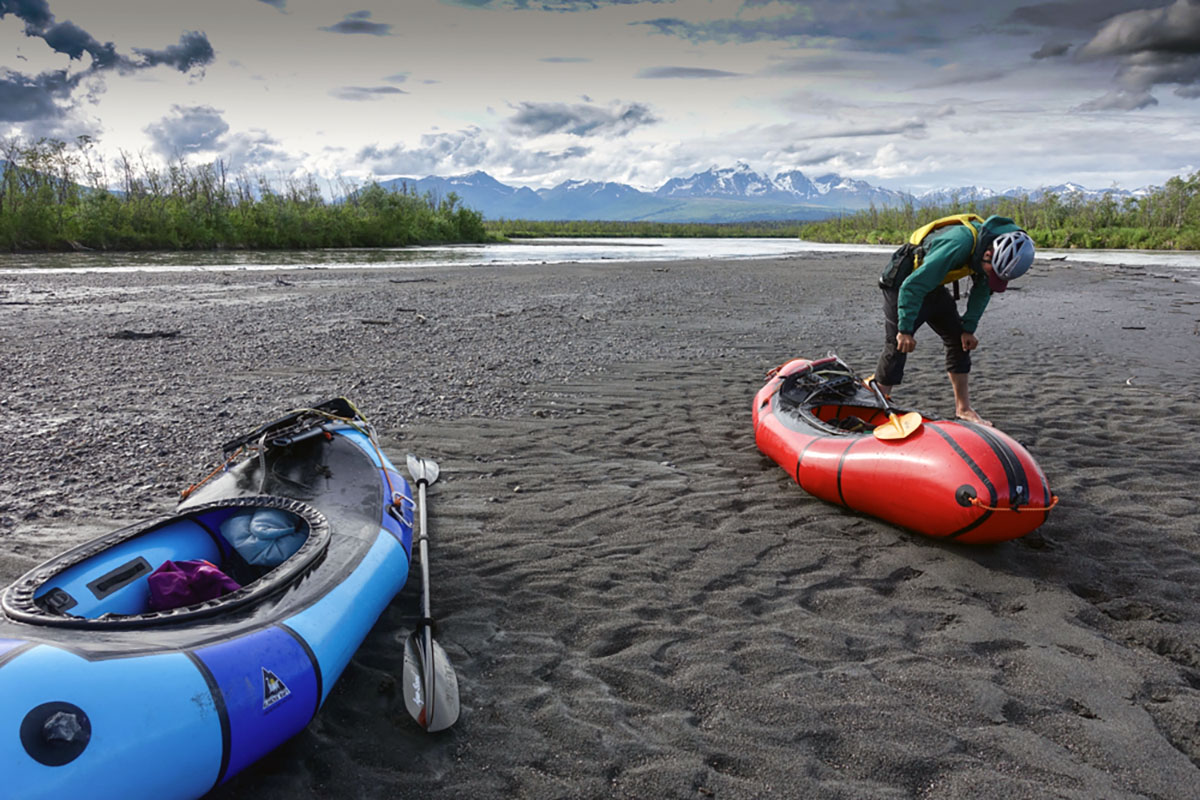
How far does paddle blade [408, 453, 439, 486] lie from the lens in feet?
17.3

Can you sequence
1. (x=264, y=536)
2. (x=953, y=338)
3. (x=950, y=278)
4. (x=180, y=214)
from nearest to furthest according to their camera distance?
(x=264, y=536)
(x=950, y=278)
(x=953, y=338)
(x=180, y=214)

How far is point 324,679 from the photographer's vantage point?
2.83 m

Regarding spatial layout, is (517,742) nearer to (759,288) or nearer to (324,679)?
(324,679)

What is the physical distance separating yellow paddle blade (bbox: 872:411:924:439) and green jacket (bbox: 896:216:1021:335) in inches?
61.7

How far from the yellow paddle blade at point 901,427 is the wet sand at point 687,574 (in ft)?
2.25

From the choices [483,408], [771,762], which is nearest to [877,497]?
[771,762]

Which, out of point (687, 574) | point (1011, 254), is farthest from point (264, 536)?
point (1011, 254)

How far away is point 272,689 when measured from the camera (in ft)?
8.51

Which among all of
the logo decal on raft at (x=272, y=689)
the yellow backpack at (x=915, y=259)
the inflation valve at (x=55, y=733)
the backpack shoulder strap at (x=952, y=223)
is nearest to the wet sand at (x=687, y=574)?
the logo decal on raft at (x=272, y=689)

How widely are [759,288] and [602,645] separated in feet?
59.7

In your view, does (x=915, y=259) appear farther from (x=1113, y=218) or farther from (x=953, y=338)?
(x=1113, y=218)

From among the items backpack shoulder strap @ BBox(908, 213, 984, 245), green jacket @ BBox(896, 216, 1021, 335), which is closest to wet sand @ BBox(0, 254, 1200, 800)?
green jacket @ BBox(896, 216, 1021, 335)

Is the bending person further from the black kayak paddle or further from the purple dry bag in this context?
the purple dry bag

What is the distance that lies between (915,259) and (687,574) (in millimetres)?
3992
